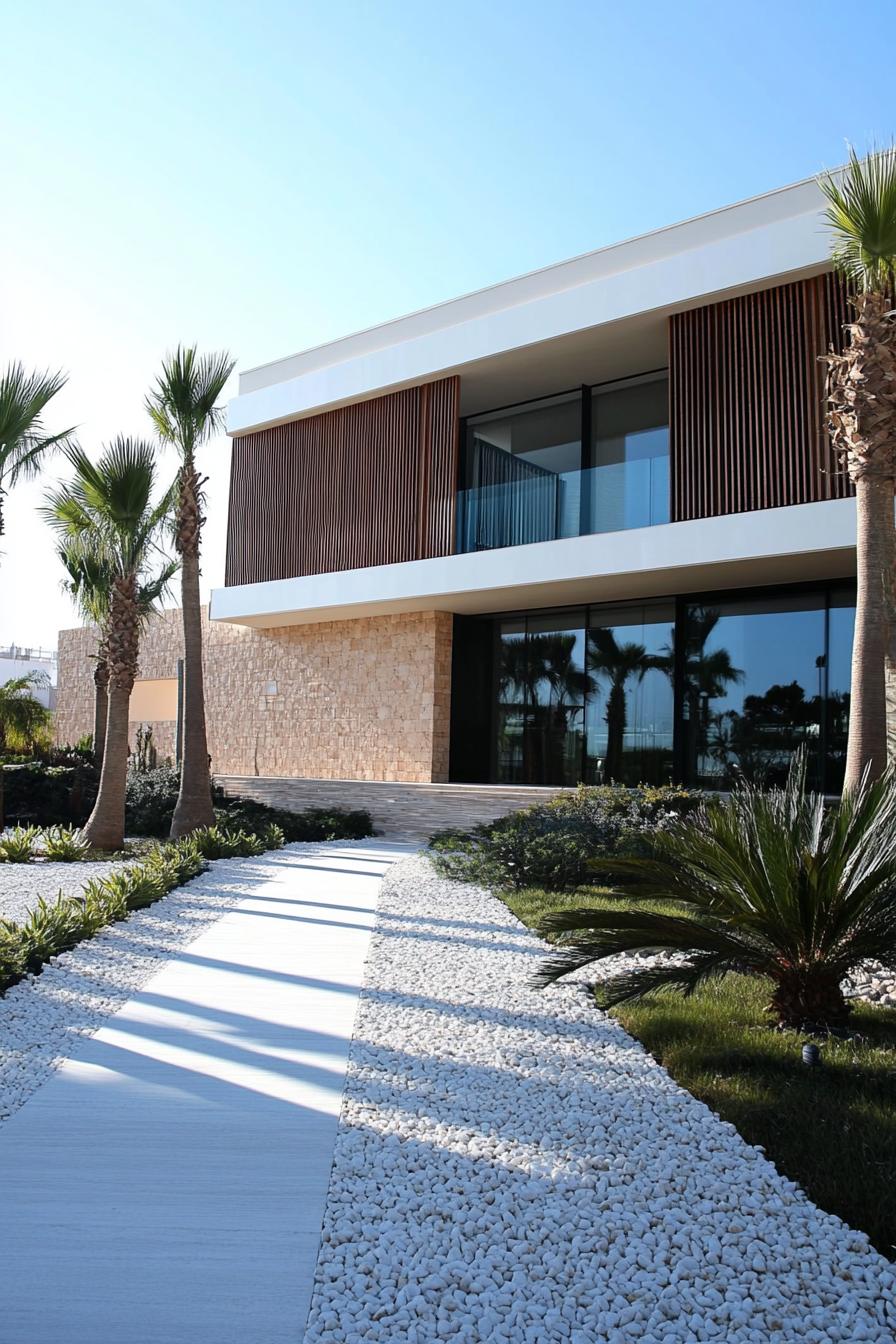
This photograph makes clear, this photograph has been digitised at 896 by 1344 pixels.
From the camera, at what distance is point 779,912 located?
5.21 meters

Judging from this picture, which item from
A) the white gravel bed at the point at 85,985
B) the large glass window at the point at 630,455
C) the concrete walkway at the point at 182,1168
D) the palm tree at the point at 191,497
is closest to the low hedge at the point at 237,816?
the palm tree at the point at 191,497

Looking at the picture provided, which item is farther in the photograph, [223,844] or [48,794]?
[48,794]

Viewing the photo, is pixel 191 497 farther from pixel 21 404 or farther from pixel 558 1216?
pixel 558 1216

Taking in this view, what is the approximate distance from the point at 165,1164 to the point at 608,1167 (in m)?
1.70

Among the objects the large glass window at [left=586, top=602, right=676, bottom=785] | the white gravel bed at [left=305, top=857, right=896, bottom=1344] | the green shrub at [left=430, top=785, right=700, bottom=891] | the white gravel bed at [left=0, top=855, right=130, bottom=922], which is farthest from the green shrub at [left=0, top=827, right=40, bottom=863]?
the large glass window at [left=586, top=602, right=676, bottom=785]

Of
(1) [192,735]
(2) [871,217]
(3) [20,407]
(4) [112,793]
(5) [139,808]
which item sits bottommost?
(5) [139,808]

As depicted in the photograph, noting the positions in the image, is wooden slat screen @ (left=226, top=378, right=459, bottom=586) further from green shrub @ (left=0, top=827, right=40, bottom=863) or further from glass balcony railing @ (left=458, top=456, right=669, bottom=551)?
green shrub @ (left=0, top=827, right=40, bottom=863)

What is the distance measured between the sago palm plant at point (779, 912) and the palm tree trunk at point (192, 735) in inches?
408

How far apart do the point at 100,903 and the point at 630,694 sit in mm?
10800

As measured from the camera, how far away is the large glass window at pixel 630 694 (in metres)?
17.0

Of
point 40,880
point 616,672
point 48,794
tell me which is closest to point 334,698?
point 48,794

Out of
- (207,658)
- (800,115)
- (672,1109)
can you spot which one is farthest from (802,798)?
(207,658)

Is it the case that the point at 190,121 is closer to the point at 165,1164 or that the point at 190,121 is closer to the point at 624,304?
the point at 624,304

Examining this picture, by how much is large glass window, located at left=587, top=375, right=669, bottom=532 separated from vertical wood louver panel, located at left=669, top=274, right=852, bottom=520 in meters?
0.48
